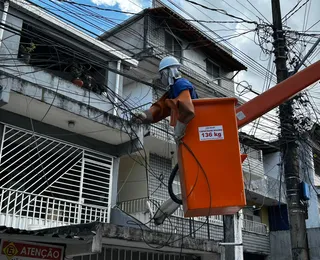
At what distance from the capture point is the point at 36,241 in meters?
7.52

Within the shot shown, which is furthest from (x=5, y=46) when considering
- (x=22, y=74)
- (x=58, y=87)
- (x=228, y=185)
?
(x=228, y=185)

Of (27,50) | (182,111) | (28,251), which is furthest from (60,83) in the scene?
(182,111)

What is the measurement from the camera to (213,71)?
19.3 metres

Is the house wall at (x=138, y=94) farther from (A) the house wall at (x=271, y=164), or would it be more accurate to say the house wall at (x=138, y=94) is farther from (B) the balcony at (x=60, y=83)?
(A) the house wall at (x=271, y=164)

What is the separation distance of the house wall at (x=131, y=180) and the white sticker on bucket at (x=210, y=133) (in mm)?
9145

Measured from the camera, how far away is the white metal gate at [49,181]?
30.5 feet

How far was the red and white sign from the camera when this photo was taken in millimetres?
7246

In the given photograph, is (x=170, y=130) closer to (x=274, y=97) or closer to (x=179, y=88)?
(x=274, y=97)

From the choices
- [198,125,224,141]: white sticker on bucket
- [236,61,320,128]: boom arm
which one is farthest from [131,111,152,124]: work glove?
[236,61,320,128]: boom arm

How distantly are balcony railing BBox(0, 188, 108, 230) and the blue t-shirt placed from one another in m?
5.70

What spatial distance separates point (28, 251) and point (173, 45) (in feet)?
38.5

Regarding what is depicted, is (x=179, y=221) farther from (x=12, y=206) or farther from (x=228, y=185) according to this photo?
(x=228, y=185)

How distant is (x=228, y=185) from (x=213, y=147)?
41cm

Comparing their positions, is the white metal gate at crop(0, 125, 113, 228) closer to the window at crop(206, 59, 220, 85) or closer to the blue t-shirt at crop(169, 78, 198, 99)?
the blue t-shirt at crop(169, 78, 198, 99)
